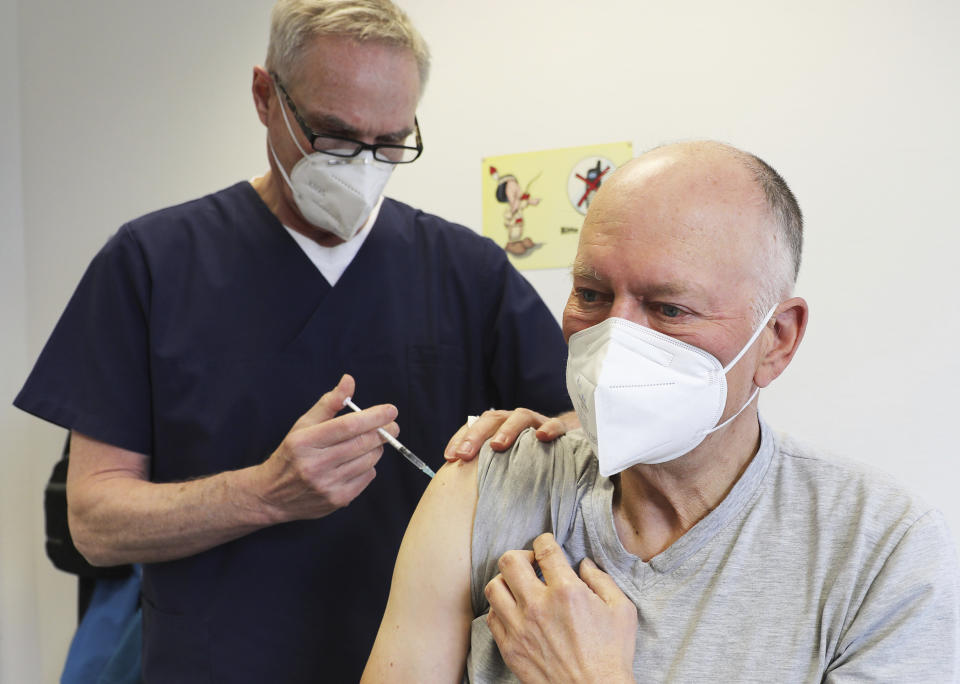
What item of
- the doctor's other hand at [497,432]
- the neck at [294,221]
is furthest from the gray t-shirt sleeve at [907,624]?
the neck at [294,221]

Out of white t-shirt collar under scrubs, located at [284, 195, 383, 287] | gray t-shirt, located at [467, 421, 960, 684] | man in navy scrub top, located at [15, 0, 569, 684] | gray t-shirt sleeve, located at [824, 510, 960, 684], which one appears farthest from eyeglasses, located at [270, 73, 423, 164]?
gray t-shirt sleeve, located at [824, 510, 960, 684]

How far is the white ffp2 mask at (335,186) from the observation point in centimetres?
144

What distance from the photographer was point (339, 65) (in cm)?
139

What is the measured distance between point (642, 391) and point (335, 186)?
71 cm

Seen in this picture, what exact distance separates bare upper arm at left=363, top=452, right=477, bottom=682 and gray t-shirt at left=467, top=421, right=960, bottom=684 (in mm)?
23

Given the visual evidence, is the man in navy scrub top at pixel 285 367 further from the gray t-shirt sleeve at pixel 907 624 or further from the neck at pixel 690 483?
the gray t-shirt sleeve at pixel 907 624

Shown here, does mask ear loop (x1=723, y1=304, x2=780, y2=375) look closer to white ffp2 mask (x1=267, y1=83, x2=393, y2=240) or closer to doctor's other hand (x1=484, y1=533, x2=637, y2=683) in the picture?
doctor's other hand (x1=484, y1=533, x2=637, y2=683)

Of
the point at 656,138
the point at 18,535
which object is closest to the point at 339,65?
the point at 656,138

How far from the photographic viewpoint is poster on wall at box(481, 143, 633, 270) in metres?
2.20

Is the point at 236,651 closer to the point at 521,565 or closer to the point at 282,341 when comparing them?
the point at 282,341

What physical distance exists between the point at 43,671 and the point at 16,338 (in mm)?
1154

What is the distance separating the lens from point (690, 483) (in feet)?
3.61

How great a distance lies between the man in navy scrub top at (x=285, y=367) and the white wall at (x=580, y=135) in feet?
2.46

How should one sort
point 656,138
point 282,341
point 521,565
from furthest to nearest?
point 656,138 → point 282,341 → point 521,565
